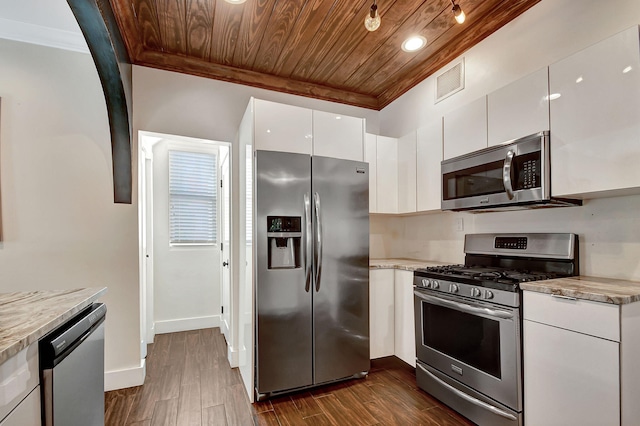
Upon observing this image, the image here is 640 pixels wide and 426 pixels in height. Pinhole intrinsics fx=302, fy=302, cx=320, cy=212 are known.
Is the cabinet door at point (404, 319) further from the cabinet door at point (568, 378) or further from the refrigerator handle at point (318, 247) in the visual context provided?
the cabinet door at point (568, 378)

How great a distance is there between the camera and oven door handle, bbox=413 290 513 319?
1.76 m

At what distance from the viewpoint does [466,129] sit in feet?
7.73

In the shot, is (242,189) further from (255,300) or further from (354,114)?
(354,114)

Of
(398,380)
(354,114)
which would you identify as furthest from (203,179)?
(398,380)

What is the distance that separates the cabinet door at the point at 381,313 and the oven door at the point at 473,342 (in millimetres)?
381

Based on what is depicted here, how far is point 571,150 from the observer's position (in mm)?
1708

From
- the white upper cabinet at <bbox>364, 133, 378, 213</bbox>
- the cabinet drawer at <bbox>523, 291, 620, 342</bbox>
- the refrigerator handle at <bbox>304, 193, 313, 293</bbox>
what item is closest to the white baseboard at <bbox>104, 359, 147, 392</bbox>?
the refrigerator handle at <bbox>304, 193, 313, 293</bbox>

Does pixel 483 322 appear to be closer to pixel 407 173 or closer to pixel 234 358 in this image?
pixel 407 173

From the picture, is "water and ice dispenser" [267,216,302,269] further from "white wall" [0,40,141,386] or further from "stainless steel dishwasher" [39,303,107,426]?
"white wall" [0,40,141,386]

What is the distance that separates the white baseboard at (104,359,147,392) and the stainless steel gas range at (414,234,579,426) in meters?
2.28

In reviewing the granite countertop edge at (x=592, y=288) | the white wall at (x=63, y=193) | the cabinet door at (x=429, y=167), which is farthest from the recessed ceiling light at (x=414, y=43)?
the white wall at (x=63, y=193)

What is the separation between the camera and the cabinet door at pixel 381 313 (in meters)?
2.73

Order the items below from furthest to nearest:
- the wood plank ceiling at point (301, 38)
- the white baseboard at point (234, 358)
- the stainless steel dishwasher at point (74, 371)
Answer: the white baseboard at point (234, 358), the wood plank ceiling at point (301, 38), the stainless steel dishwasher at point (74, 371)

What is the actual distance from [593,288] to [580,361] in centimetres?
35
